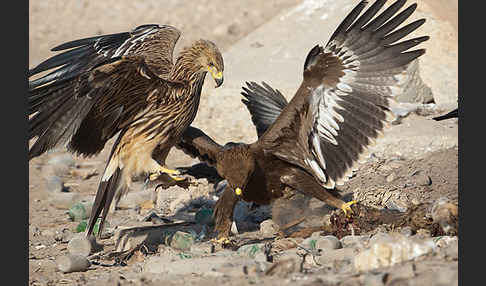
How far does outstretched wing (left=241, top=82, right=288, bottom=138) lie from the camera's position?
24.6ft

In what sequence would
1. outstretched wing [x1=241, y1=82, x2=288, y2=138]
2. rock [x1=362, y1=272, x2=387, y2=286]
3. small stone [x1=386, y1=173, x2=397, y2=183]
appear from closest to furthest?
rock [x1=362, y1=272, x2=387, y2=286], small stone [x1=386, y1=173, x2=397, y2=183], outstretched wing [x1=241, y1=82, x2=288, y2=138]

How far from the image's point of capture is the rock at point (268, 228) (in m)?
6.62

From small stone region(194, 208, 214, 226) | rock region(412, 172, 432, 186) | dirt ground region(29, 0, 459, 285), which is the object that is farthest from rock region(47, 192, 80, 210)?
rock region(412, 172, 432, 186)

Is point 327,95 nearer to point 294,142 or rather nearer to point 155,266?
point 294,142

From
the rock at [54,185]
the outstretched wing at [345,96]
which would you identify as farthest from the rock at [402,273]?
the rock at [54,185]

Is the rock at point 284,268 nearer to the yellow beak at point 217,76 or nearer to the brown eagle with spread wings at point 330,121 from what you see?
the brown eagle with spread wings at point 330,121

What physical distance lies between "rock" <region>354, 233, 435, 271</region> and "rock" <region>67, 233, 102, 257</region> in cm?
270

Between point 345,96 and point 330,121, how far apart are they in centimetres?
24

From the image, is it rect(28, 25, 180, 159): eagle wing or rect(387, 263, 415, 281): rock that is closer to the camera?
rect(387, 263, 415, 281): rock

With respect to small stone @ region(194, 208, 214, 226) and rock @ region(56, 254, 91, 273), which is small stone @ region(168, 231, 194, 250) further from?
rock @ region(56, 254, 91, 273)

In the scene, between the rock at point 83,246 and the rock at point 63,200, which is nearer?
the rock at point 83,246

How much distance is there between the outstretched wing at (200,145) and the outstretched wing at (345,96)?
482 mm

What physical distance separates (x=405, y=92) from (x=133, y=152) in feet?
14.0

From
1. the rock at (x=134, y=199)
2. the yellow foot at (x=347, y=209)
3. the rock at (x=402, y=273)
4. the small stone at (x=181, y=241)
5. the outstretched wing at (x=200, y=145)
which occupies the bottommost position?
the small stone at (x=181, y=241)
